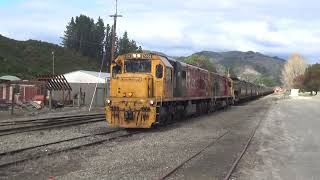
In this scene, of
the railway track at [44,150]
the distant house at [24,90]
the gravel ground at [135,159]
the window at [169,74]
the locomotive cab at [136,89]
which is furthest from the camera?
the distant house at [24,90]

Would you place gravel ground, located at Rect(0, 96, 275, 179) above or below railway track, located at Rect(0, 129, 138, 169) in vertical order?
below

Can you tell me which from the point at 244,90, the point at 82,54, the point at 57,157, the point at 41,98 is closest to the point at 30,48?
the point at 82,54

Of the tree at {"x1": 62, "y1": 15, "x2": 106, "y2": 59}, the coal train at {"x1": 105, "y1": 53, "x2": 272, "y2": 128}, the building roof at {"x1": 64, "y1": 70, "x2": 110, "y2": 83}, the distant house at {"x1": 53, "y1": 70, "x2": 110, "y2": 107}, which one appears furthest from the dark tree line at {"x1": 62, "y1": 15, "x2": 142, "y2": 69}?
the coal train at {"x1": 105, "y1": 53, "x2": 272, "y2": 128}

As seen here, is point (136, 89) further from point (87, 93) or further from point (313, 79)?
point (313, 79)

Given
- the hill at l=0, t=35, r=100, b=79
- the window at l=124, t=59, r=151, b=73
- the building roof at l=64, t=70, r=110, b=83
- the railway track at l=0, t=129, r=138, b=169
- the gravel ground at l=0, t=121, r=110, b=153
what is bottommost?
the railway track at l=0, t=129, r=138, b=169

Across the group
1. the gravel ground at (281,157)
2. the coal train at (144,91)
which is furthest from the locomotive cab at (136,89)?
the gravel ground at (281,157)

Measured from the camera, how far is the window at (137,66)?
79.0 ft

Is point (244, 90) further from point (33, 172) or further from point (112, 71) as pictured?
point (33, 172)

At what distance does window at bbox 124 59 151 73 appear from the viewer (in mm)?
24094

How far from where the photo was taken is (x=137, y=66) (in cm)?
2423

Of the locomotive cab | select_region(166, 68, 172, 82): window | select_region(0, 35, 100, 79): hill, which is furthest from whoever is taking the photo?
select_region(0, 35, 100, 79): hill

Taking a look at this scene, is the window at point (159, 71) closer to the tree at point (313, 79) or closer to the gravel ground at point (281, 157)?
the gravel ground at point (281, 157)

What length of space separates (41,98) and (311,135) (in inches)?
1128

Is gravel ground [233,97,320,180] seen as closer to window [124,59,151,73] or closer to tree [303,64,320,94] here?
window [124,59,151,73]
